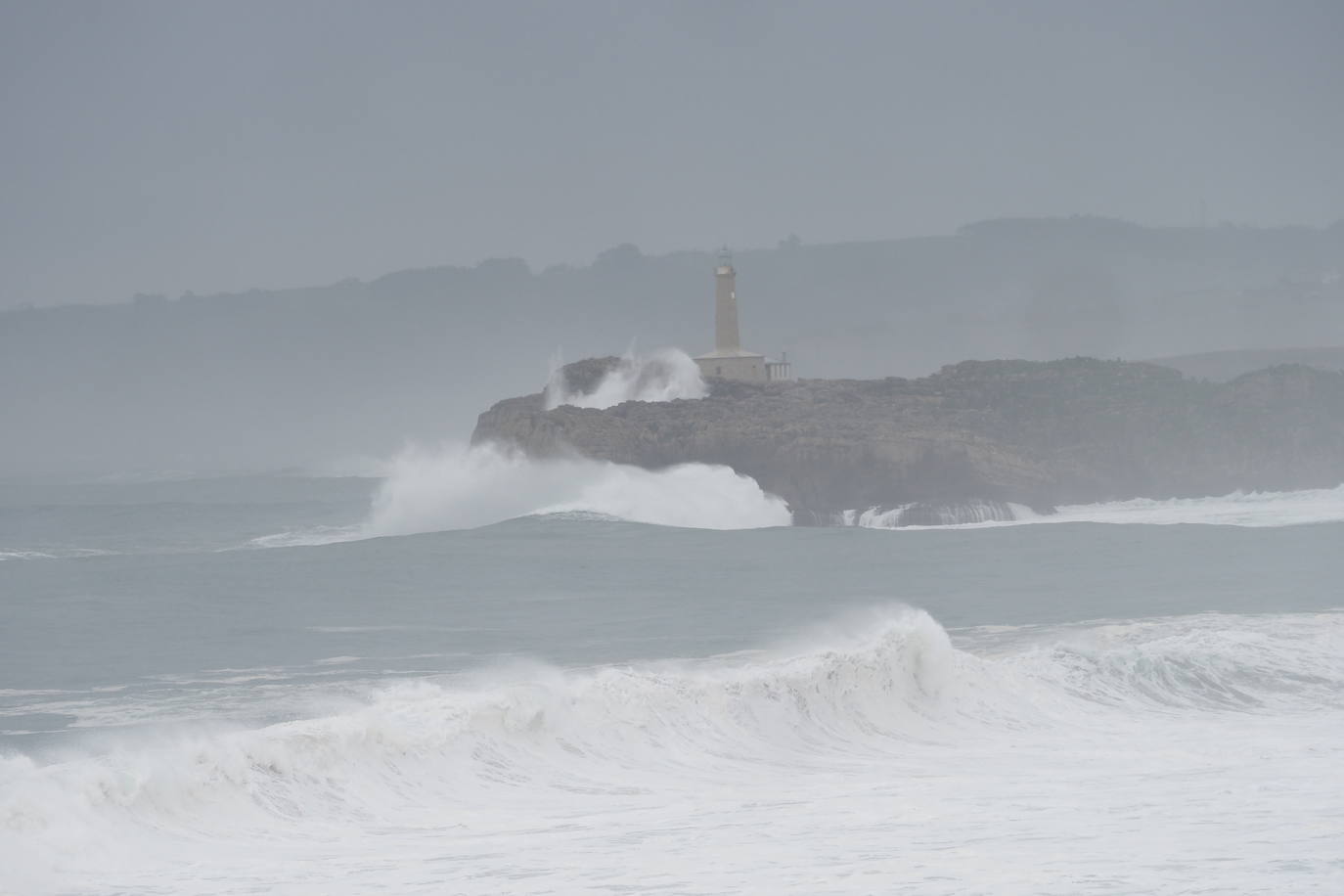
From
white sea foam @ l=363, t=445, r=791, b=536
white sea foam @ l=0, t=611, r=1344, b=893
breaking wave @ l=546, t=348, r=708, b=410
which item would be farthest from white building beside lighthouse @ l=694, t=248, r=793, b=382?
white sea foam @ l=0, t=611, r=1344, b=893

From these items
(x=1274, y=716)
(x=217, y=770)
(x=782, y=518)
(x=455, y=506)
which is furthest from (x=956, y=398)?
(x=217, y=770)

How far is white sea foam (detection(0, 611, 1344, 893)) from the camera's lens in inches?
307

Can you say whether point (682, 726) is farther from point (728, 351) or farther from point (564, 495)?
point (728, 351)

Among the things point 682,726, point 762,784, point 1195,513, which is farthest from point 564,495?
point 762,784

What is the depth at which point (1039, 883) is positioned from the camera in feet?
23.6

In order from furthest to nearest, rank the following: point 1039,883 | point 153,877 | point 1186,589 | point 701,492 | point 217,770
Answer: point 701,492
point 1186,589
point 217,770
point 153,877
point 1039,883

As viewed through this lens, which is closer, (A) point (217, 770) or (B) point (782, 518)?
(A) point (217, 770)

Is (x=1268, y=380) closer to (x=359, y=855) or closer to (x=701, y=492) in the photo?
(x=701, y=492)

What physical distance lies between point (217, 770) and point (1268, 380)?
135ft

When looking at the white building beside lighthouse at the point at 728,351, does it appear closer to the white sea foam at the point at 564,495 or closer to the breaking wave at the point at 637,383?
the breaking wave at the point at 637,383

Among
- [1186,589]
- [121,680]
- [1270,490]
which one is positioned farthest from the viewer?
[1270,490]

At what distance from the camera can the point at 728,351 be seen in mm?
49656

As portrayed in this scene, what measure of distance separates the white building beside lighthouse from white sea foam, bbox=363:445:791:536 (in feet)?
41.3

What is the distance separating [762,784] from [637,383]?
36347 millimetres
